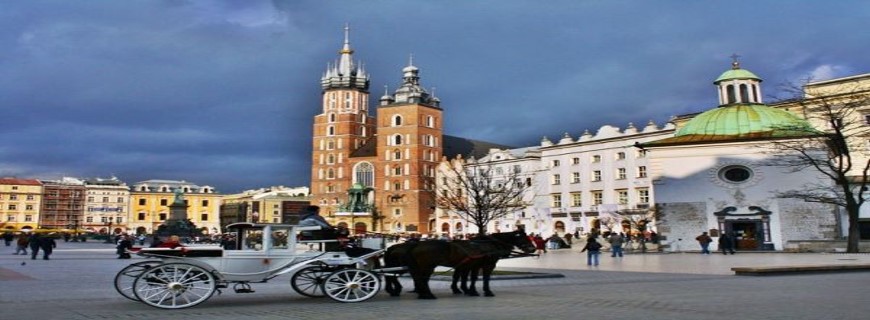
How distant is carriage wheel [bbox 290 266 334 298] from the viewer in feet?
42.7

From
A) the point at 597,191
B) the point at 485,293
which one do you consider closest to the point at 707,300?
the point at 485,293

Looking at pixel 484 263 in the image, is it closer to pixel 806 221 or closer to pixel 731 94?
pixel 806 221

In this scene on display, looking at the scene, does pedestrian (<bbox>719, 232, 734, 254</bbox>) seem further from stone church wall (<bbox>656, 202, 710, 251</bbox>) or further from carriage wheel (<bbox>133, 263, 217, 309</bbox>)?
carriage wheel (<bbox>133, 263, 217, 309</bbox>)

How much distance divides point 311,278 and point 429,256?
8.00 feet

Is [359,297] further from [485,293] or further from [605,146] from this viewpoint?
[605,146]

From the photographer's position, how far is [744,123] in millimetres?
41562

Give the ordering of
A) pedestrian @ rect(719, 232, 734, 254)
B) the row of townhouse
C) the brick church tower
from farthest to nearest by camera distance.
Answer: the row of townhouse
the brick church tower
pedestrian @ rect(719, 232, 734, 254)

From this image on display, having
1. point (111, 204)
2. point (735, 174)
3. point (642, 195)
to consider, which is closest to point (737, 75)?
point (735, 174)

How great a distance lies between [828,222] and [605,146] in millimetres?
38156

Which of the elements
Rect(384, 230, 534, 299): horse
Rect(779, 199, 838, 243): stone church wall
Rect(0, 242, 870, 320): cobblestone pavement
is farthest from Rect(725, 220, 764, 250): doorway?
Rect(384, 230, 534, 299): horse

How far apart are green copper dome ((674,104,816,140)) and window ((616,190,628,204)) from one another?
2853 cm

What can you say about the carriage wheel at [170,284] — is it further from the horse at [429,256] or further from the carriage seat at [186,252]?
the horse at [429,256]

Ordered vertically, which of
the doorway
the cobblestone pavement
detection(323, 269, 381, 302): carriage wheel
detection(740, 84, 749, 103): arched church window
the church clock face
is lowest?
the cobblestone pavement

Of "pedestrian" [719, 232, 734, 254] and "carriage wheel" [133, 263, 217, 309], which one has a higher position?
"pedestrian" [719, 232, 734, 254]
